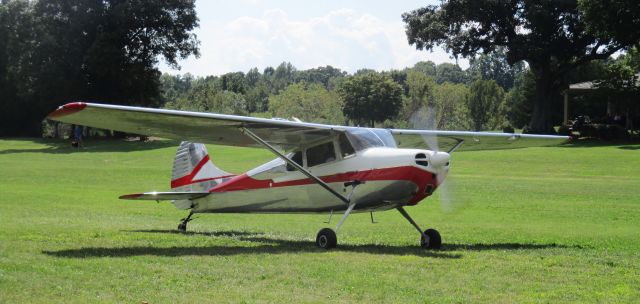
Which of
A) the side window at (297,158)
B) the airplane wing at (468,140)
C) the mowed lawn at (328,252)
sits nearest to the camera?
the mowed lawn at (328,252)

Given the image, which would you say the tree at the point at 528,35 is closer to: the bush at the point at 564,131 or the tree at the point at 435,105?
the bush at the point at 564,131

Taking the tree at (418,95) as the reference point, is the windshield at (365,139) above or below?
below

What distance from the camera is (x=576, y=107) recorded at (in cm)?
8412

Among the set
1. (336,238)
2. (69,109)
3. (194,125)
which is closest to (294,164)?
(336,238)

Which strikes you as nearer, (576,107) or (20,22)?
(20,22)

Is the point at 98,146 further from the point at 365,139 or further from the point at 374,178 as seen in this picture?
the point at 374,178

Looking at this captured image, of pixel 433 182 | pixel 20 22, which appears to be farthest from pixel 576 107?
pixel 433 182

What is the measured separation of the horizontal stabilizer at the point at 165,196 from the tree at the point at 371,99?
311 ft

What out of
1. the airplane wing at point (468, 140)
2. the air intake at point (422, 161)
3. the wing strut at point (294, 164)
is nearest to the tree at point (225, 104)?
the airplane wing at point (468, 140)

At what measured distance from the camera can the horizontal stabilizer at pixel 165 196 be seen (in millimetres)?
15643

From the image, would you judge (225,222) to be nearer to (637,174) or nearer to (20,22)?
(637,174)

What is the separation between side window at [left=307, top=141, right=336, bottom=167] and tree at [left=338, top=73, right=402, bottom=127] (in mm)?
96326

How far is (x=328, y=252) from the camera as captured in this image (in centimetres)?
1366

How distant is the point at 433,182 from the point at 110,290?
6244 mm
